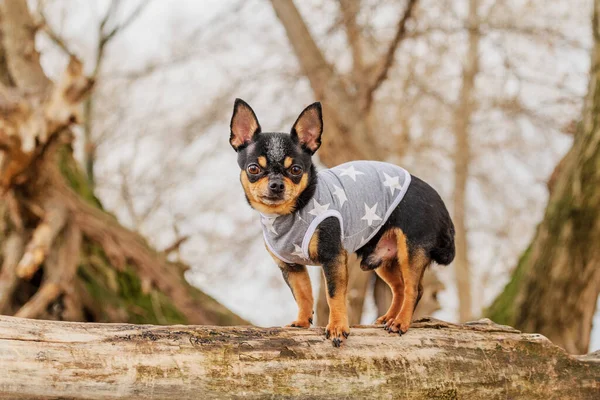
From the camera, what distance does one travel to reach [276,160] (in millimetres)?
3355

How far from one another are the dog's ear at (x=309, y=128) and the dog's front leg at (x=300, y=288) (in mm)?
694

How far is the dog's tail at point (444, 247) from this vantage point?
12.8ft

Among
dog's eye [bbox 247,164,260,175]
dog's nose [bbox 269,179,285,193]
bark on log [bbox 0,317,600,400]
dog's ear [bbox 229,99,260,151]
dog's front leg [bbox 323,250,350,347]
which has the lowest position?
bark on log [bbox 0,317,600,400]

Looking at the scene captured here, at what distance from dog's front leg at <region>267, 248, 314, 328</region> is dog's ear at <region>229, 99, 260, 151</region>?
71cm

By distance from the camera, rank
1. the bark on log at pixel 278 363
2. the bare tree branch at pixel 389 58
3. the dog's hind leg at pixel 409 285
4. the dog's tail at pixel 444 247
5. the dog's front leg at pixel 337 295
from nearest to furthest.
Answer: the bark on log at pixel 278 363 < the dog's front leg at pixel 337 295 < the dog's hind leg at pixel 409 285 < the dog's tail at pixel 444 247 < the bare tree branch at pixel 389 58

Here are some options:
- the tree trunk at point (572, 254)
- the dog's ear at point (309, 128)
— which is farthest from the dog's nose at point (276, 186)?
the tree trunk at point (572, 254)

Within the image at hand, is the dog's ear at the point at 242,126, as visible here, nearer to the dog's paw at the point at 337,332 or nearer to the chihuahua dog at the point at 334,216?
the chihuahua dog at the point at 334,216

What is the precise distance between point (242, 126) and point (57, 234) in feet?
15.3

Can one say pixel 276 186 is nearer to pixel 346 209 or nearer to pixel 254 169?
pixel 254 169

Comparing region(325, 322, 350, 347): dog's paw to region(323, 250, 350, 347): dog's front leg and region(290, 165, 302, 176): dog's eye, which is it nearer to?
region(323, 250, 350, 347): dog's front leg

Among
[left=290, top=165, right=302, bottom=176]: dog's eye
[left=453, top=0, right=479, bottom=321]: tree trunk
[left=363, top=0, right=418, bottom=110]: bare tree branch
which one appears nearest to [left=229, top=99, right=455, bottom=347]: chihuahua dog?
[left=290, top=165, right=302, bottom=176]: dog's eye

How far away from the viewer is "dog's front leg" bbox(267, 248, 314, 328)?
148 inches

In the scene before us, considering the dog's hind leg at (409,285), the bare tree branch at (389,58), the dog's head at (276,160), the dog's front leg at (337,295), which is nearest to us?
the dog's head at (276,160)

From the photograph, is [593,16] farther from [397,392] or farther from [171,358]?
[171,358]
